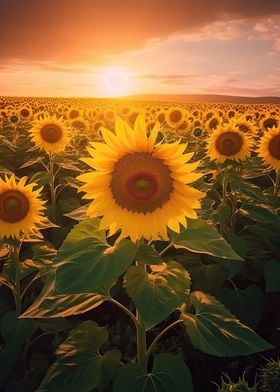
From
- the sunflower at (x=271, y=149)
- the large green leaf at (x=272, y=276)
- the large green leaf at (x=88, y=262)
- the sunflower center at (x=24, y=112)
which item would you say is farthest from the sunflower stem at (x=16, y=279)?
the sunflower center at (x=24, y=112)

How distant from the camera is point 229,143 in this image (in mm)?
6172

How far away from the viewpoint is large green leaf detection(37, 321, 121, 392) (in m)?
2.76

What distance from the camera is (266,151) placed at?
661 centimetres

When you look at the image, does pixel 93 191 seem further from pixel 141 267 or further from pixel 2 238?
pixel 2 238

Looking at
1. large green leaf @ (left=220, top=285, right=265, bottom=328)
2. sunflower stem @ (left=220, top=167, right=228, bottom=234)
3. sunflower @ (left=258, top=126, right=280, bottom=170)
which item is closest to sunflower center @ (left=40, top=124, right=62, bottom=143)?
sunflower @ (left=258, top=126, right=280, bottom=170)

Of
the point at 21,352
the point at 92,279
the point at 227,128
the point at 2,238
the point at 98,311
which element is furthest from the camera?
the point at 227,128

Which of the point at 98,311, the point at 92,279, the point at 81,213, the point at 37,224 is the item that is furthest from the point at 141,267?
the point at 98,311

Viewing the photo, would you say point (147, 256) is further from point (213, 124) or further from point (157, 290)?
point (213, 124)

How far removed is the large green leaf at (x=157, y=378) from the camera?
2672mm

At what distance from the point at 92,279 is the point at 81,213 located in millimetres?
1143

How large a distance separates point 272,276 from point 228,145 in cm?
242

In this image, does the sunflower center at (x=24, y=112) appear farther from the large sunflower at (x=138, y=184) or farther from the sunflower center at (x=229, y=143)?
the large sunflower at (x=138, y=184)

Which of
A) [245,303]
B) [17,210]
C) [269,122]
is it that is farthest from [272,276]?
[269,122]

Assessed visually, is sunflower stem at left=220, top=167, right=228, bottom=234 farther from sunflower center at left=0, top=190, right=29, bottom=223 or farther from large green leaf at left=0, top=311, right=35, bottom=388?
large green leaf at left=0, top=311, right=35, bottom=388
